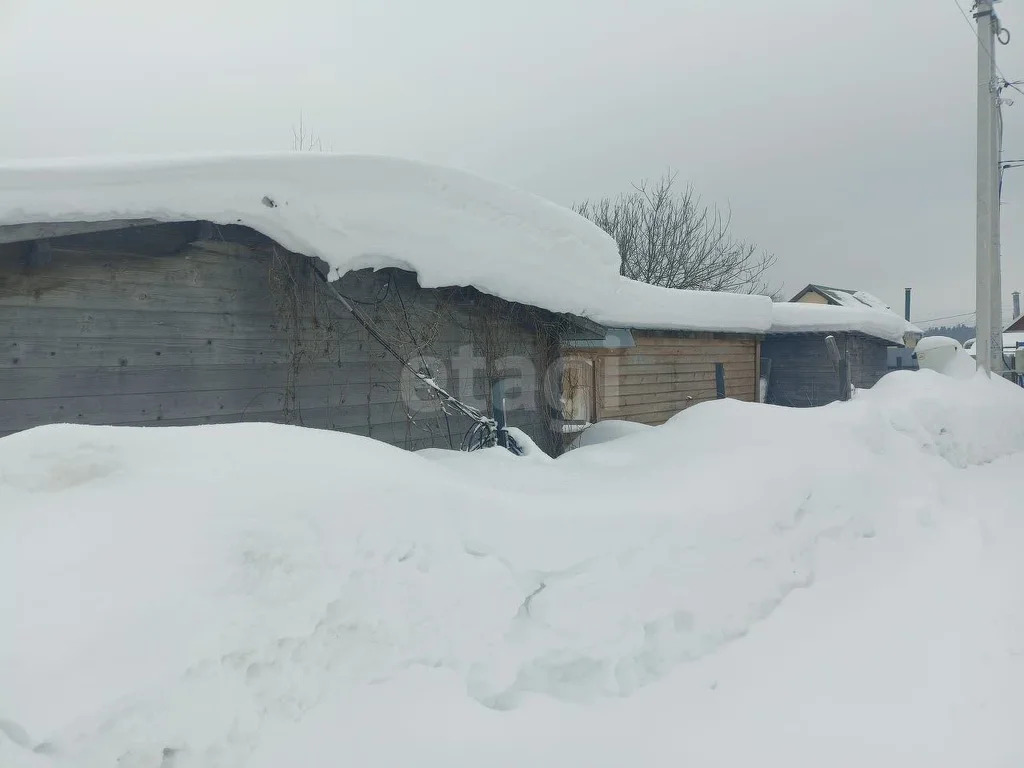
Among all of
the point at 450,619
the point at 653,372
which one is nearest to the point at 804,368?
the point at 653,372

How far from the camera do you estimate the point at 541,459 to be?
528 centimetres

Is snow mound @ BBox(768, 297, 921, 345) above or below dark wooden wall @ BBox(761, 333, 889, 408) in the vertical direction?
above

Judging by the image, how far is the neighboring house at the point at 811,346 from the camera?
13938mm

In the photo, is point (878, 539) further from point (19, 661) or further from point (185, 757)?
point (19, 661)

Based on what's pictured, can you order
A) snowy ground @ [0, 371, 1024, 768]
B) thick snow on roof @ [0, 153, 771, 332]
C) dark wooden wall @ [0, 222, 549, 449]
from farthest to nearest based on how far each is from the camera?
dark wooden wall @ [0, 222, 549, 449] → thick snow on roof @ [0, 153, 771, 332] → snowy ground @ [0, 371, 1024, 768]

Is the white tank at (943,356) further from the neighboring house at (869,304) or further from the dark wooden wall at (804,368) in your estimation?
the neighboring house at (869,304)

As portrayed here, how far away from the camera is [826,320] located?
14.2 m

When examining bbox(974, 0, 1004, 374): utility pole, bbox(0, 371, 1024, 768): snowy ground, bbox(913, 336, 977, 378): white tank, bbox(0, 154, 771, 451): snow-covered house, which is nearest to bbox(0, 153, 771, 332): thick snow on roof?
bbox(0, 154, 771, 451): snow-covered house

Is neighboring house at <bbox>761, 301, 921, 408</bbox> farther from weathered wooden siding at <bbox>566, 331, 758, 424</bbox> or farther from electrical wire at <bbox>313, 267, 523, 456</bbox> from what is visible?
electrical wire at <bbox>313, 267, 523, 456</bbox>

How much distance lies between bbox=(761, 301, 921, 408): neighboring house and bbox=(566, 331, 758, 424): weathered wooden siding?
5.46 feet

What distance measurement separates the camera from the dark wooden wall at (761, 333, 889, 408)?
14.7 meters

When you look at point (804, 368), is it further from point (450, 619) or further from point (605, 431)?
point (450, 619)

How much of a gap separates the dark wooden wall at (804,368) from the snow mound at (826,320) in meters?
0.31

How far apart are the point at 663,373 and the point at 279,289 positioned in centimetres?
698
